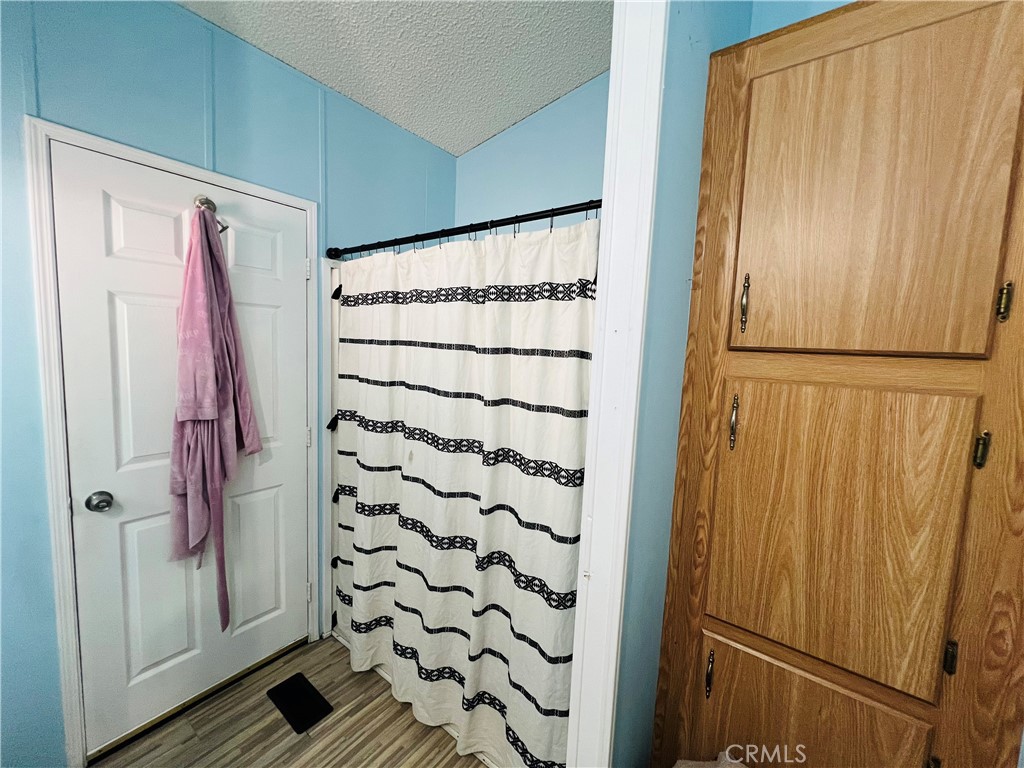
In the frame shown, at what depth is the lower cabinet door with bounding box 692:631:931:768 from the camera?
27.9 inches

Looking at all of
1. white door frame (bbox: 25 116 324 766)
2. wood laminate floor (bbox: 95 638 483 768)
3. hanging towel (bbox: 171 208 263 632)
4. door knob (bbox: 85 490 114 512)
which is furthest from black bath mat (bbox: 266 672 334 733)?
door knob (bbox: 85 490 114 512)

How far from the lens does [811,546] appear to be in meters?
0.76

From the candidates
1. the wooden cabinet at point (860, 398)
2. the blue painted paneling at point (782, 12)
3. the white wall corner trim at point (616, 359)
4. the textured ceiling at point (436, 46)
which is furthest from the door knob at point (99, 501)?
the blue painted paneling at point (782, 12)

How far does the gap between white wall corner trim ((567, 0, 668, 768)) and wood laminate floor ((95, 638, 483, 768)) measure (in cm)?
90

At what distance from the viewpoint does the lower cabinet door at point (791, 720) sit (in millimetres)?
708

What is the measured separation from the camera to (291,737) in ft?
4.33

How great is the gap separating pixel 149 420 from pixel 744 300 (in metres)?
1.89

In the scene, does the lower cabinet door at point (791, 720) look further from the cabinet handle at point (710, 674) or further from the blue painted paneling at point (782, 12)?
the blue painted paneling at point (782, 12)

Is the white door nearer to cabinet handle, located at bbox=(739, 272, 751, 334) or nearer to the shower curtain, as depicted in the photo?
the shower curtain

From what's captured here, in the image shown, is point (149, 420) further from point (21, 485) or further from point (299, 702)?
point (299, 702)

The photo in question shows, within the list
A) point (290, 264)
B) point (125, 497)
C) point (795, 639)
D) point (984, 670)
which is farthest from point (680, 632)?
point (290, 264)

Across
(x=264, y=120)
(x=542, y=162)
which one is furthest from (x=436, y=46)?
(x=264, y=120)

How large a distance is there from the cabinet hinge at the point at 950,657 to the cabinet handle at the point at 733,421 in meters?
0.46

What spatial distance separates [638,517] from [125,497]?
1670 millimetres
